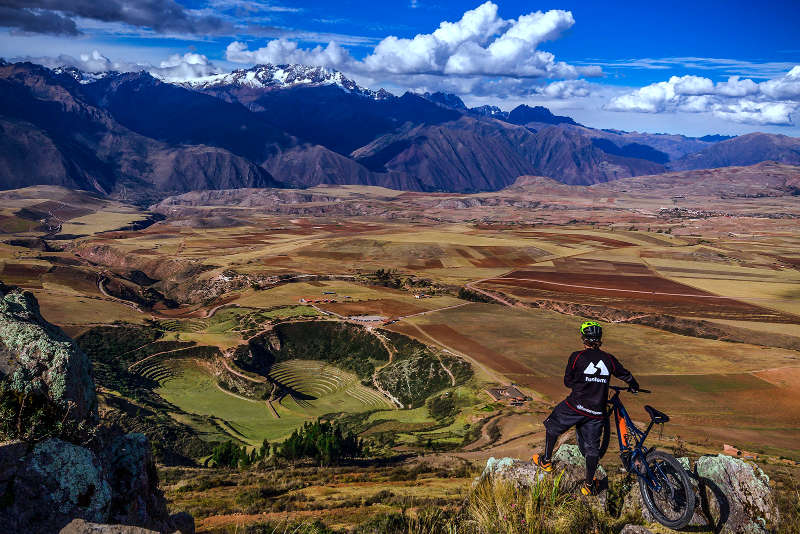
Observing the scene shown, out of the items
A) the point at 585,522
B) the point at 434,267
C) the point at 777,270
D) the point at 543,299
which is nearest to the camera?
the point at 585,522

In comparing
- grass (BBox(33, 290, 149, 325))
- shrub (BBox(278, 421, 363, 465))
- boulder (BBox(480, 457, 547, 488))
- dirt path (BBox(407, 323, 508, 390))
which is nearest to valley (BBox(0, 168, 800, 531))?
dirt path (BBox(407, 323, 508, 390))

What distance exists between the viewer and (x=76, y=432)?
9703mm

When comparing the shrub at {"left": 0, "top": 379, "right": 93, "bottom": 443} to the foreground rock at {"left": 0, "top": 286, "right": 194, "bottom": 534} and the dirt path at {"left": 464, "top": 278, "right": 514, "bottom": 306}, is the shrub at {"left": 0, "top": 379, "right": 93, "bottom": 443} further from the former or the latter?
the dirt path at {"left": 464, "top": 278, "right": 514, "bottom": 306}

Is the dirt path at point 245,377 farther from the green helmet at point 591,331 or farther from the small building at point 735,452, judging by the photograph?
the green helmet at point 591,331

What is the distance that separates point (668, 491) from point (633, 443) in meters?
1.53

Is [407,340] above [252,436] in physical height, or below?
above

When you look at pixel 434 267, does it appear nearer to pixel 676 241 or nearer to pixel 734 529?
pixel 676 241

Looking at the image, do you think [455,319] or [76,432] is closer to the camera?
[76,432]

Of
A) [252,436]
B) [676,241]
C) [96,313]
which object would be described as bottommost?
[252,436]

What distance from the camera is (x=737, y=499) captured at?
9.91 m

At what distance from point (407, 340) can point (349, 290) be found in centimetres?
3655

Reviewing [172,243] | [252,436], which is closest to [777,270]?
[252,436]

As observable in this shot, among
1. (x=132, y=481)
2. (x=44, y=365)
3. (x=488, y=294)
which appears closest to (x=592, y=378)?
(x=132, y=481)

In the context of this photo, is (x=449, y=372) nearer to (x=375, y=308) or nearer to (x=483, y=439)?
(x=483, y=439)
